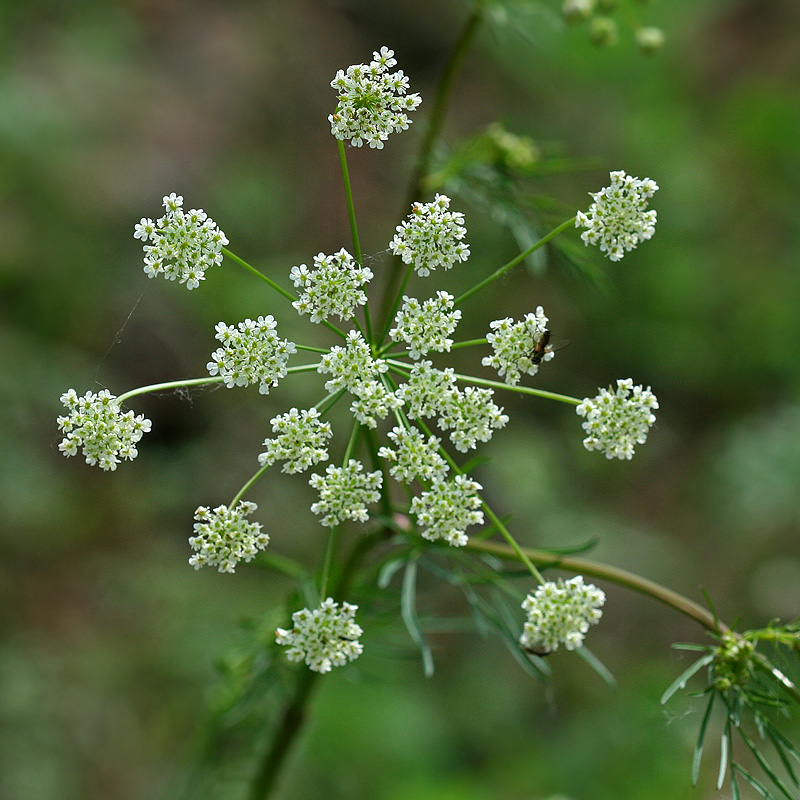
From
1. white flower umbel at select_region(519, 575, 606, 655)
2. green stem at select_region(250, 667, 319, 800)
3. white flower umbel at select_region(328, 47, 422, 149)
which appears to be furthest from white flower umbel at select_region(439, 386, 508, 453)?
green stem at select_region(250, 667, 319, 800)

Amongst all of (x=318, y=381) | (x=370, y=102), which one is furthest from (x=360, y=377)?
(x=318, y=381)

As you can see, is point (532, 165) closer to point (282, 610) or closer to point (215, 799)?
point (282, 610)

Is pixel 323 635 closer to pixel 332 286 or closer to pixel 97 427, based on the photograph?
pixel 97 427

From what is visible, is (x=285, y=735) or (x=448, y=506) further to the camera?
(x=285, y=735)

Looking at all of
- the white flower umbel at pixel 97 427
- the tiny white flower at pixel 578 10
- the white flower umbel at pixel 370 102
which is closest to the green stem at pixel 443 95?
the tiny white flower at pixel 578 10

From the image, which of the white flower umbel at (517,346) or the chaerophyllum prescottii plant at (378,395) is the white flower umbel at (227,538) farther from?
the white flower umbel at (517,346)

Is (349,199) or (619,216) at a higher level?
(619,216)
